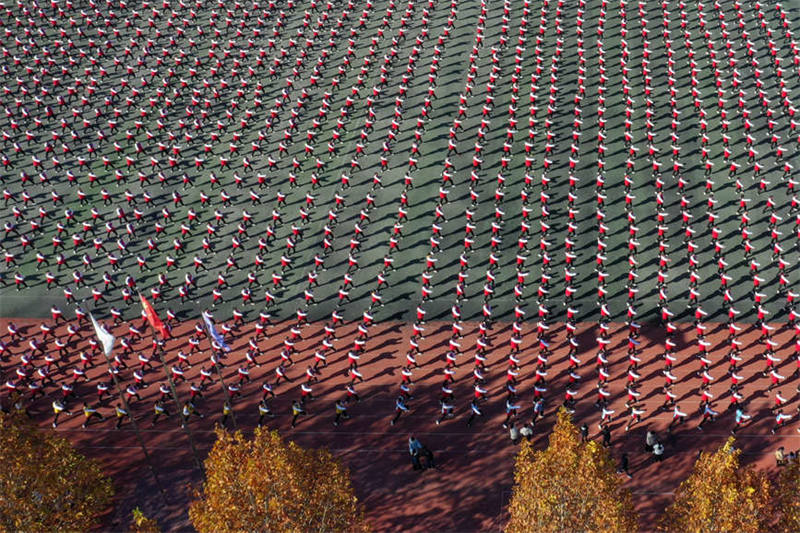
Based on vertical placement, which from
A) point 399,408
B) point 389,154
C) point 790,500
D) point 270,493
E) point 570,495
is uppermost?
point 570,495

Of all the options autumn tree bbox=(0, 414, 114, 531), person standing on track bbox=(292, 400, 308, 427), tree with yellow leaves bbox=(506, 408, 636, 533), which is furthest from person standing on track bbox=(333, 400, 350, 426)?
tree with yellow leaves bbox=(506, 408, 636, 533)

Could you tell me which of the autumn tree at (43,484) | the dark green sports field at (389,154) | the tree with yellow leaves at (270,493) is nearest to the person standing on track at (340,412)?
the dark green sports field at (389,154)

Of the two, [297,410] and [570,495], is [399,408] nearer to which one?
[297,410]

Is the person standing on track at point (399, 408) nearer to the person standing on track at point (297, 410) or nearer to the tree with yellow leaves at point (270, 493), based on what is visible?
the person standing on track at point (297, 410)

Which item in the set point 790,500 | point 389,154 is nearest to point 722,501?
point 790,500

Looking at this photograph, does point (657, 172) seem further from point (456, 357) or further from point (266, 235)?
point (266, 235)

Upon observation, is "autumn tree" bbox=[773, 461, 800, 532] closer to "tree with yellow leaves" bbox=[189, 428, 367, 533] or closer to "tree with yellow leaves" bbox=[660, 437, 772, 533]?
"tree with yellow leaves" bbox=[660, 437, 772, 533]

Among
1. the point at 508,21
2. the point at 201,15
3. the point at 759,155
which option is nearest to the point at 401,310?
the point at 759,155
